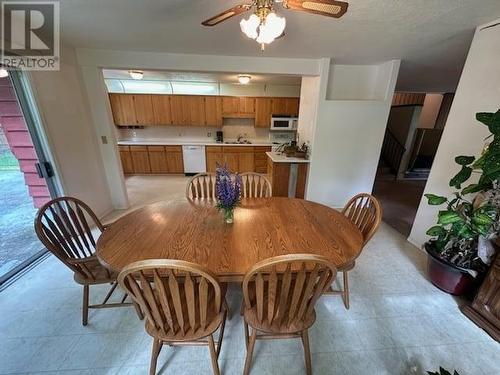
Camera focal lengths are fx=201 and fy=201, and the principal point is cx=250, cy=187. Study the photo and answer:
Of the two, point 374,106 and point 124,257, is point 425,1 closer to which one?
point 374,106

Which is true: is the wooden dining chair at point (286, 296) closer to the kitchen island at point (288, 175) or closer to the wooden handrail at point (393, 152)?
the kitchen island at point (288, 175)

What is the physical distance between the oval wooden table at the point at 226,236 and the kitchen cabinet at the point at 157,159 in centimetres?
382

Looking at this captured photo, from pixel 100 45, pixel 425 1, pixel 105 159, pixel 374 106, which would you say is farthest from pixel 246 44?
pixel 105 159

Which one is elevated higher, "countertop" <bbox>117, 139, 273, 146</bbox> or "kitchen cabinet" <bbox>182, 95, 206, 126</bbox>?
"kitchen cabinet" <bbox>182, 95, 206, 126</bbox>

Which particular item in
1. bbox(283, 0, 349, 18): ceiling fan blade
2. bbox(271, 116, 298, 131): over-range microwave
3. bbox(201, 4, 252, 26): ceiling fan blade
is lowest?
bbox(271, 116, 298, 131): over-range microwave

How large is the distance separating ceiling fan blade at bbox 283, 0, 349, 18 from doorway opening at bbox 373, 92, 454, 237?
3863 mm

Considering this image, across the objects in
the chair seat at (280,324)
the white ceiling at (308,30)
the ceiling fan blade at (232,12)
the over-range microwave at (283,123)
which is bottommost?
the chair seat at (280,324)

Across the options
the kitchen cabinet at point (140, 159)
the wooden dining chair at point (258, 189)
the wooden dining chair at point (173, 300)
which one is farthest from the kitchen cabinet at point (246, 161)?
the wooden dining chair at point (173, 300)

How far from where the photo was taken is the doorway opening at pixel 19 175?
2010 millimetres

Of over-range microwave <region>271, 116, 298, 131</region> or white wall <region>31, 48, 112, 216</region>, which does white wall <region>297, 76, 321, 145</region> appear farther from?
white wall <region>31, 48, 112, 216</region>

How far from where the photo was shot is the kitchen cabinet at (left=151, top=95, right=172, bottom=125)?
504cm

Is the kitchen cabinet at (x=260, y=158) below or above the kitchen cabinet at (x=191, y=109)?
below

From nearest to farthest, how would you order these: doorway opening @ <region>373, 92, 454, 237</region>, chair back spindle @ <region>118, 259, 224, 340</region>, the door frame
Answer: chair back spindle @ <region>118, 259, 224, 340</region>
the door frame
doorway opening @ <region>373, 92, 454, 237</region>

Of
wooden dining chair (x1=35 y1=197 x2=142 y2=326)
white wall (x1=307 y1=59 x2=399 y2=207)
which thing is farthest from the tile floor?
white wall (x1=307 y1=59 x2=399 y2=207)
